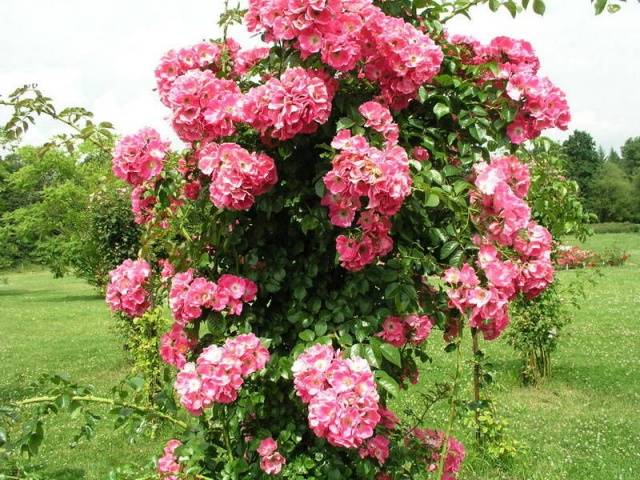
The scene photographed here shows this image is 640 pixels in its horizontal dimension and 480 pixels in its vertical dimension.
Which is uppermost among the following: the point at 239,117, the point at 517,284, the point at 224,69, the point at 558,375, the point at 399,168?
the point at 224,69

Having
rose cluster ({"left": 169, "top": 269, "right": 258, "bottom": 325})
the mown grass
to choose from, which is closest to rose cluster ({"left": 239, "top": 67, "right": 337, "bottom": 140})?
rose cluster ({"left": 169, "top": 269, "right": 258, "bottom": 325})

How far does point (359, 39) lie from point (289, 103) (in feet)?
1.11

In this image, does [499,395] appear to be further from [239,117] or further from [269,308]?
[239,117]

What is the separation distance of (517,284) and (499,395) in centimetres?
560

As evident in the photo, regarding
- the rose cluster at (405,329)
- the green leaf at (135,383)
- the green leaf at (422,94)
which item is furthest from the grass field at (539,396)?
the green leaf at (422,94)

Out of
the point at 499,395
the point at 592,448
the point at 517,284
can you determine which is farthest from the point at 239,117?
the point at 499,395

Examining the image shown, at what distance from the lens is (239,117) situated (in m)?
2.12

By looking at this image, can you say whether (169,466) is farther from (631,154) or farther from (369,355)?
(631,154)

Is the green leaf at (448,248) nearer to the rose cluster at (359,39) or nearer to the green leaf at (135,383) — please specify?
the rose cluster at (359,39)

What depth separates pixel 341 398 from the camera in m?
1.85

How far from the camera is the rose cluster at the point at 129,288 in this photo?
96.1 inches

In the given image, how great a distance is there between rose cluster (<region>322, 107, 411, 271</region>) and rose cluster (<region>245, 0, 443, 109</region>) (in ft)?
0.47

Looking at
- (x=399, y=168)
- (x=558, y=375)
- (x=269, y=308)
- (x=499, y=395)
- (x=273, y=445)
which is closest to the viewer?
(x=399, y=168)

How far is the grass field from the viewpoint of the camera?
5.14 m
